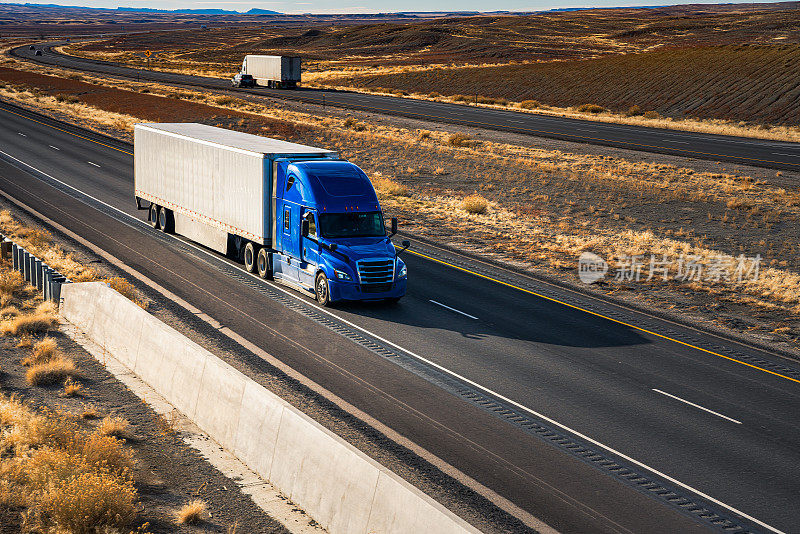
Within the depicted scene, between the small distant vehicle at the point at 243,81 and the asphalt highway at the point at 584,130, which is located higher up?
the small distant vehicle at the point at 243,81

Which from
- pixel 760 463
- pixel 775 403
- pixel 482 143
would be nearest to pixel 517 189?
pixel 482 143

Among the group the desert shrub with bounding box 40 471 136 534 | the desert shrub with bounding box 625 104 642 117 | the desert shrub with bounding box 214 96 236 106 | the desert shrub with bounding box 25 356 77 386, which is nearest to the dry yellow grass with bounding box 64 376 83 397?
the desert shrub with bounding box 25 356 77 386

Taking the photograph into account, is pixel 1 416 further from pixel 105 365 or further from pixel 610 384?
pixel 610 384

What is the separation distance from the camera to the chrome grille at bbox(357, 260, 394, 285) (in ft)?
66.6

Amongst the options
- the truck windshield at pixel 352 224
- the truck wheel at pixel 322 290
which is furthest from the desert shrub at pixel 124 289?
the truck windshield at pixel 352 224

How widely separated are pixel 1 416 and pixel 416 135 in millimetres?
47987

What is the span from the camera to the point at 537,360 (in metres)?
17.3

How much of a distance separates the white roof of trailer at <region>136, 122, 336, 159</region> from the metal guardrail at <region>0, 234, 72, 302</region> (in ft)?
20.3

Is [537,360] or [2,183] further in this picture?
[2,183]

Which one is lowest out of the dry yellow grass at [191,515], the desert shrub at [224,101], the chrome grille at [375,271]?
the dry yellow grass at [191,515]

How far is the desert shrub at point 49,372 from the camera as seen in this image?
14.7m

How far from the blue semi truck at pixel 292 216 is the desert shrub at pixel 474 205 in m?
11.6

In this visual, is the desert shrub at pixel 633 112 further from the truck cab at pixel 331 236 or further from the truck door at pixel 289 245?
the truck door at pixel 289 245

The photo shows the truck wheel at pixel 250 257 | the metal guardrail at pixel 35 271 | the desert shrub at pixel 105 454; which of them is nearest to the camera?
the desert shrub at pixel 105 454
